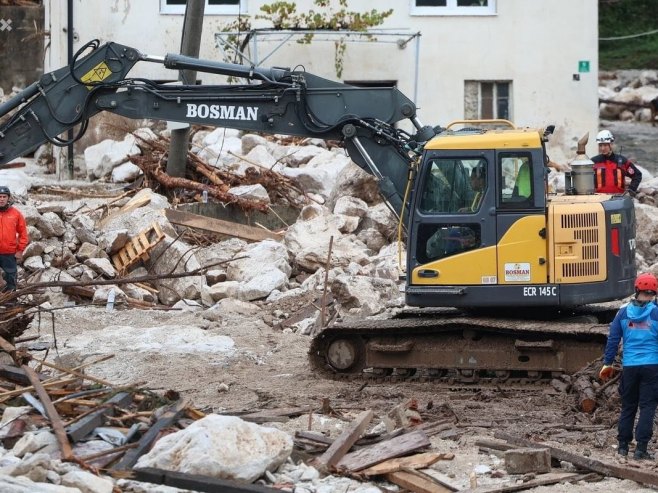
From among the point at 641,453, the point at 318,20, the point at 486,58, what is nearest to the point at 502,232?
the point at 641,453

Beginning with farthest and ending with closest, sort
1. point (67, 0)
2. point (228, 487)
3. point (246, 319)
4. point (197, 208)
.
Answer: point (67, 0) → point (197, 208) → point (246, 319) → point (228, 487)

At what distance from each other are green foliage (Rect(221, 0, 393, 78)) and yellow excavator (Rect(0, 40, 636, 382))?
39.8 ft

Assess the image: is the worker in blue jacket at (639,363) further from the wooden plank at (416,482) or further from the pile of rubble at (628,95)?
the pile of rubble at (628,95)

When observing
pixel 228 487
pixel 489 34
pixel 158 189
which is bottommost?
pixel 228 487

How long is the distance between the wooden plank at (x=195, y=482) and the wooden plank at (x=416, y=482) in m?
1.03

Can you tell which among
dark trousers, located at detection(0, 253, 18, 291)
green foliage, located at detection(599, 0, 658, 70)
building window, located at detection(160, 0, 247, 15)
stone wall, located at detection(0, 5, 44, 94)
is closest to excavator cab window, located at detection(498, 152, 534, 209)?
dark trousers, located at detection(0, 253, 18, 291)

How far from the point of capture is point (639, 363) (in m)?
10.7

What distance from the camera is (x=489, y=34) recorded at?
26.8 meters

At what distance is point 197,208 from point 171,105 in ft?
24.1

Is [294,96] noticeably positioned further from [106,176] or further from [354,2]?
[354,2]

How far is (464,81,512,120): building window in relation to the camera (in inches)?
1068

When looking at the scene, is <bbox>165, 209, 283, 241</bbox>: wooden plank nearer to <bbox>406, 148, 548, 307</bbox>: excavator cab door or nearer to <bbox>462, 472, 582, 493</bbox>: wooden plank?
<bbox>406, 148, 548, 307</bbox>: excavator cab door

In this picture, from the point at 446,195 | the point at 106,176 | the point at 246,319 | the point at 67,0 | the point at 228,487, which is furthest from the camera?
the point at 67,0

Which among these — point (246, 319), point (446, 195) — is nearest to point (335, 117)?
point (446, 195)
